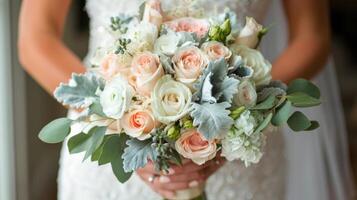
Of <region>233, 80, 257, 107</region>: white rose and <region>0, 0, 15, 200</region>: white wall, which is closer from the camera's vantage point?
<region>233, 80, 257, 107</region>: white rose

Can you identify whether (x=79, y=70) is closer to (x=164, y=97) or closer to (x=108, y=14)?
(x=108, y=14)

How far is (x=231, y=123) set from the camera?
39.4 inches

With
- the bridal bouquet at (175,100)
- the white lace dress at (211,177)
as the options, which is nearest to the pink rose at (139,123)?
the bridal bouquet at (175,100)

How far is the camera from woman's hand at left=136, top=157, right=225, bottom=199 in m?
1.20

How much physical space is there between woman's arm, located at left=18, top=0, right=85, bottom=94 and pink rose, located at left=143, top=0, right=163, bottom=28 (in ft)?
0.92

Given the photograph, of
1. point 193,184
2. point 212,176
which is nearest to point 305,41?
point 212,176

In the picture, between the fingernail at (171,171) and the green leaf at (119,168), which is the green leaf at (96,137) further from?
the fingernail at (171,171)

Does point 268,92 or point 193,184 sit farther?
point 193,184

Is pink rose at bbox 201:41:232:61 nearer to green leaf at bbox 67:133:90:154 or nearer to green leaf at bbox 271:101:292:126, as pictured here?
green leaf at bbox 271:101:292:126

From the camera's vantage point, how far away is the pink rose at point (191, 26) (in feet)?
3.59

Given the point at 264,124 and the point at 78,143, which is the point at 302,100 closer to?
the point at 264,124

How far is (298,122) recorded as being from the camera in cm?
107

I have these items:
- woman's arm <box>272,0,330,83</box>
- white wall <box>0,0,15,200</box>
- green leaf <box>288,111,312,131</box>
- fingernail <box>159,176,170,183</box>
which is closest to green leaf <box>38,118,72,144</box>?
fingernail <box>159,176,170,183</box>

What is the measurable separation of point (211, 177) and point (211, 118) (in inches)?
20.1
